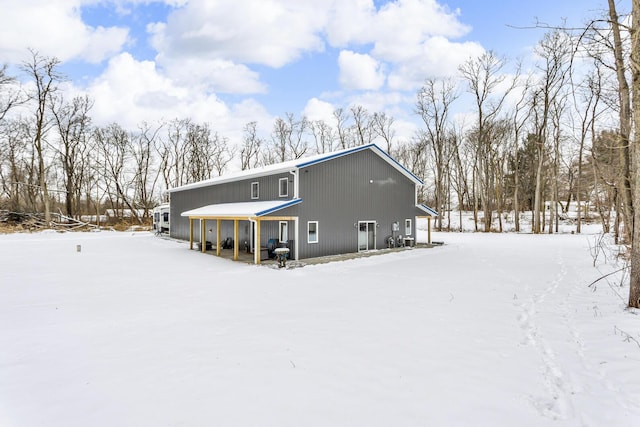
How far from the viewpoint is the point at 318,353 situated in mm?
4453

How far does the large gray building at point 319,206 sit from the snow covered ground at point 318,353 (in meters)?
4.33

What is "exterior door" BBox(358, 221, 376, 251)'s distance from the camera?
15.5 meters

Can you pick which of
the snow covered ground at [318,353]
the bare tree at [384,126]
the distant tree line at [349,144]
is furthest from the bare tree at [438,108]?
the snow covered ground at [318,353]

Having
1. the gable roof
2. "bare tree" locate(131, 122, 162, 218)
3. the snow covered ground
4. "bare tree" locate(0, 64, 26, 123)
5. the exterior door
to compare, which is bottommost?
the snow covered ground

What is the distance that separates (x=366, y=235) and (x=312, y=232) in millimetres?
3391

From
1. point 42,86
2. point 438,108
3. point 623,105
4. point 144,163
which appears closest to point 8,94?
point 42,86

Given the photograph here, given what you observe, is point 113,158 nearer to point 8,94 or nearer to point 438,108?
point 8,94

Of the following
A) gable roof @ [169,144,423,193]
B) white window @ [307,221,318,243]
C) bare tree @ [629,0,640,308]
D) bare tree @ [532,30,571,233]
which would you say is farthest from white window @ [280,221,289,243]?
bare tree @ [532,30,571,233]

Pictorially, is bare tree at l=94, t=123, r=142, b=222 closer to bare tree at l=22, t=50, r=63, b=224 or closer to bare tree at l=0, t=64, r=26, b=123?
bare tree at l=22, t=50, r=63, b=224

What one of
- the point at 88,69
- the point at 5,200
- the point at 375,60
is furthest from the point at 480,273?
the point at 5,200

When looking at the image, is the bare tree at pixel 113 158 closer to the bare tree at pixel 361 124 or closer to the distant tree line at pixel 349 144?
the distant tree line at pixel 349 144

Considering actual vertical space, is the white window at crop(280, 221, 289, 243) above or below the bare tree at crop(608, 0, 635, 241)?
below

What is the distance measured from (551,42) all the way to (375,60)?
42.4 ft

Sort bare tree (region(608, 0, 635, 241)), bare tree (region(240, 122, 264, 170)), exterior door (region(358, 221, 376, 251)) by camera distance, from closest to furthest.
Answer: bare tree (region(608, 0, 635, 241)), exterior door (region(358, 221, 376, 251)), bare tree (region(240, 122, 264, 170))
